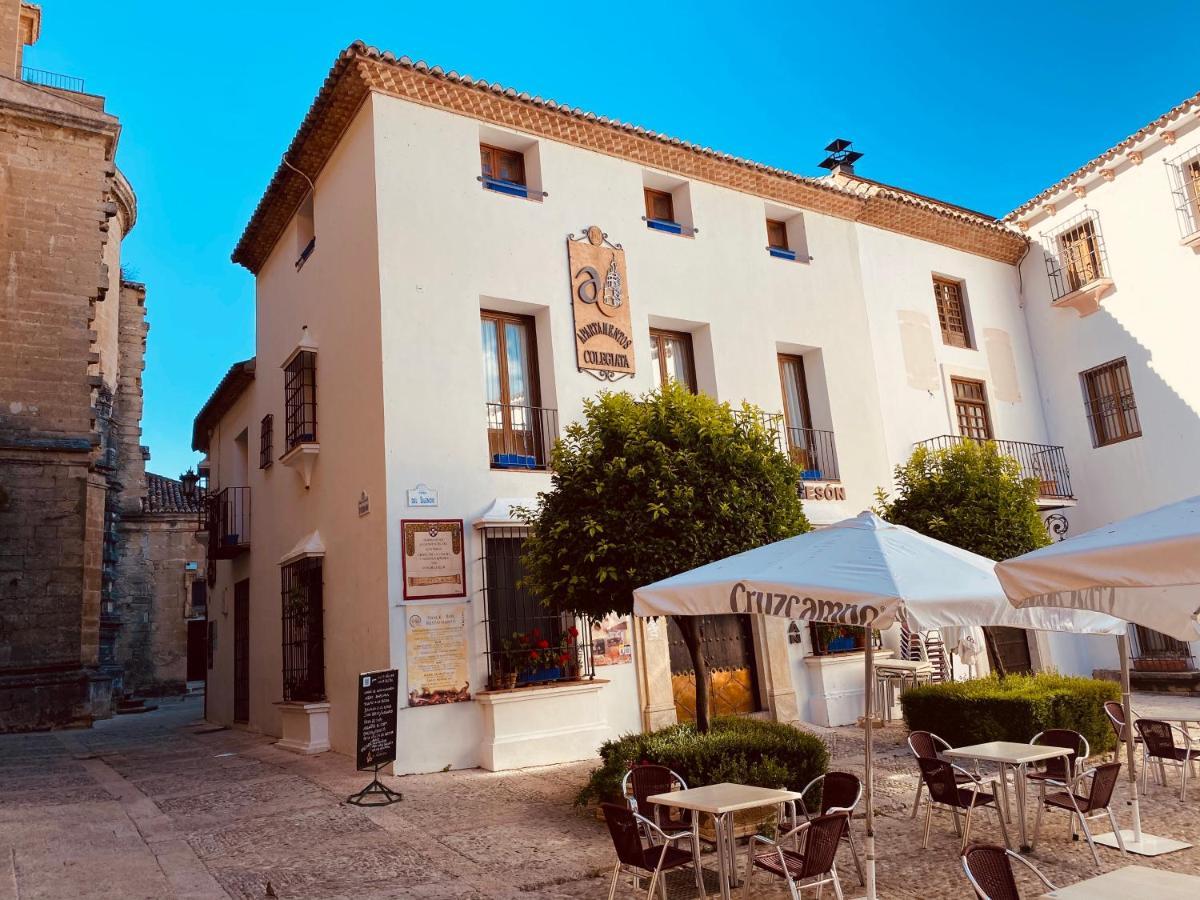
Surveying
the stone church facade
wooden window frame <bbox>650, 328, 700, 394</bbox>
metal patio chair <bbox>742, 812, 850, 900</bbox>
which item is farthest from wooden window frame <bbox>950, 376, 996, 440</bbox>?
the stone church facade

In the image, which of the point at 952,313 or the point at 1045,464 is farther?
the point at 952,313

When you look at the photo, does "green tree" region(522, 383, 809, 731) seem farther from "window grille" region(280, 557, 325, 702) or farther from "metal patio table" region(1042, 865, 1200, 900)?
"window grille" region(280, 557, 325, 702)

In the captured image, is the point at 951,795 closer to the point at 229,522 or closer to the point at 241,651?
the point at 241,651

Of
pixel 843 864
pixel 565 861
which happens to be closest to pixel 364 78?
pixel 565 861

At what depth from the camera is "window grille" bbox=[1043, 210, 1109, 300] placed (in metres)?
16.9

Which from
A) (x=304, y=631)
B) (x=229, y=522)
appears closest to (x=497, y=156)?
(x=304, y=631)

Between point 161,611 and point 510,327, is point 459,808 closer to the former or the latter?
point 510,327

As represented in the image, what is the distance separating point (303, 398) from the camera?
13.4 metres

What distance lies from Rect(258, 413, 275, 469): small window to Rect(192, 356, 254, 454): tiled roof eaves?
138 centimetres

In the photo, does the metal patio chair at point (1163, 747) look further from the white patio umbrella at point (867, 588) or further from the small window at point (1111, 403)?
the small window at point (1111, 403)

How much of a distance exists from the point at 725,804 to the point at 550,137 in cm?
1023

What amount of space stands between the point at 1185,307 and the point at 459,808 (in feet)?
49.1

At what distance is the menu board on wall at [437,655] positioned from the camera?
32.5 ft

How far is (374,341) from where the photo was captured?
1092 centimetres
